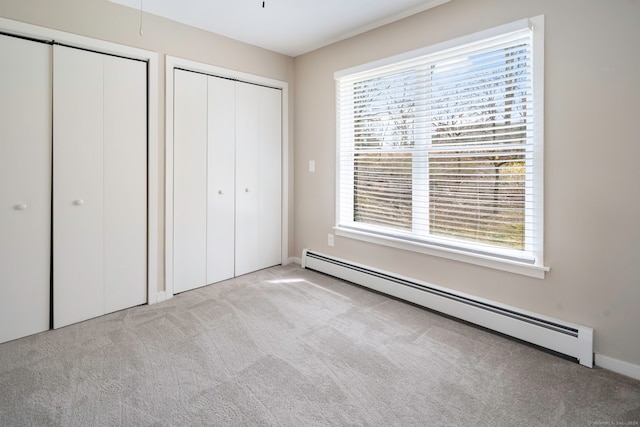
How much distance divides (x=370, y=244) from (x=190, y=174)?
73.9 inches

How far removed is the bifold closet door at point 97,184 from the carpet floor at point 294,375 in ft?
0.81

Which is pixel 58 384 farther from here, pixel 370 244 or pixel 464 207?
pixel 464 207

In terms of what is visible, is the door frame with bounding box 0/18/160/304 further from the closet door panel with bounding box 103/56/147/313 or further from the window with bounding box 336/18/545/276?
the window with bounding box 336/18/545/276

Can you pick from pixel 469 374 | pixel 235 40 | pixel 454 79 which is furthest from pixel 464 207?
pixel 235 40

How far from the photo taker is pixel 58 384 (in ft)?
6.11

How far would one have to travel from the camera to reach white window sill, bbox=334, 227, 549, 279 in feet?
7.51

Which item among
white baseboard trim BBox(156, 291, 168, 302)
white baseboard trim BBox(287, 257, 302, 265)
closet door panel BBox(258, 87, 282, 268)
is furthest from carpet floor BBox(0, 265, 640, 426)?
white baseboard trim BBox(287, 257, 302, 265)

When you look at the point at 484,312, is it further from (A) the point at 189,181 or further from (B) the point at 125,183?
(B) the point at 125,183

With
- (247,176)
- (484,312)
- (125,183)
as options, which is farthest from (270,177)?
(484,312)

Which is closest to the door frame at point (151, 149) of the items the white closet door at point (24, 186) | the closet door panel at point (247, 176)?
the white closet door at point (24, 186)

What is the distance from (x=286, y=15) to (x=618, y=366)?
345cm

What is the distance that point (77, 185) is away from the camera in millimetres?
2541

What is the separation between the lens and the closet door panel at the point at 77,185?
8.04 ft

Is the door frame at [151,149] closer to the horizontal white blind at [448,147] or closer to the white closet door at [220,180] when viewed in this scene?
the white closet door at [220,180]
